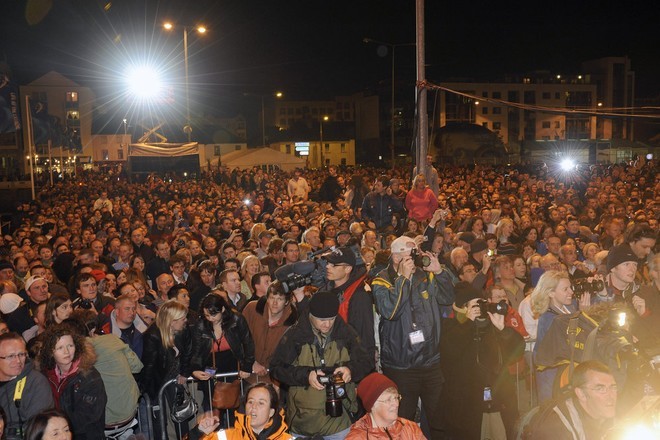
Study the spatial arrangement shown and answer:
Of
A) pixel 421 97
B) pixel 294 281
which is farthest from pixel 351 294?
pixel 421 97

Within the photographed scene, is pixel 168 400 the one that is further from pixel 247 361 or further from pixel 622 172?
pixel 622 172

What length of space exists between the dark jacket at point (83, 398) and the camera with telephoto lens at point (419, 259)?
271cm

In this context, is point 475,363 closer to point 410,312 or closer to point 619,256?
point 410,312

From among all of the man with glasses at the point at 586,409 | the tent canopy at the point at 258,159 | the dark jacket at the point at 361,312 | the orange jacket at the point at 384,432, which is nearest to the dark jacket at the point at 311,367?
the orange jacket at the point at 384,432

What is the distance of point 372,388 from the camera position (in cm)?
441

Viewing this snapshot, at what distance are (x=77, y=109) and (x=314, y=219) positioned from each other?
2780 inches

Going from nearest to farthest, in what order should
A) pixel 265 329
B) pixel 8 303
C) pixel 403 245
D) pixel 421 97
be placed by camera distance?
1. pixel 403 245
2. pixel 265 329
3. pixel 8 303
4. pixel 421 97

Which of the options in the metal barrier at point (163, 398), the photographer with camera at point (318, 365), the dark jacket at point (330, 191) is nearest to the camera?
the photographer with camera at point (318, 365)

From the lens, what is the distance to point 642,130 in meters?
89.4

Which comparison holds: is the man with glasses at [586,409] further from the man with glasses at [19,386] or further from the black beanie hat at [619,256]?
the man with glasses at [19,386]

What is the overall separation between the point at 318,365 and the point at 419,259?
1.30 meters

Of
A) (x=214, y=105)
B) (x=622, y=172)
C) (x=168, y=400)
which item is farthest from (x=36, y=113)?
(x=214, y=105)

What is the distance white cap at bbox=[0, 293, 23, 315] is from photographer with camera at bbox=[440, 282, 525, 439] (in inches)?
185

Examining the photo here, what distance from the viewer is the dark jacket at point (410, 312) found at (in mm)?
5535
